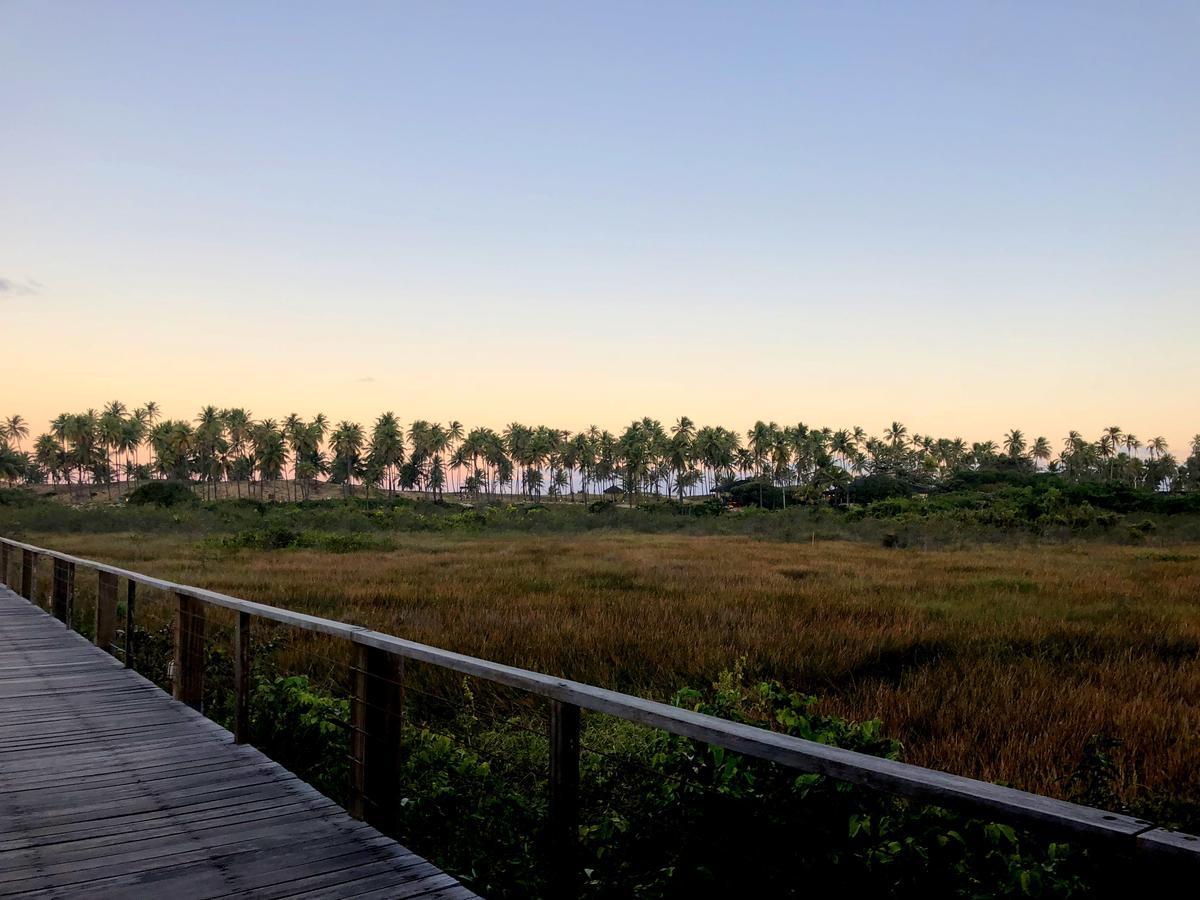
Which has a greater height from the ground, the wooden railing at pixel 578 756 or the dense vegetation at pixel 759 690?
the wooden railing at pixel 578 756

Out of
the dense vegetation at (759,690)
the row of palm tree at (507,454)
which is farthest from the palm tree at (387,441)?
the dense vegetation at (759,690)

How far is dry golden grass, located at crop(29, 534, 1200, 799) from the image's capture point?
23.3 feet

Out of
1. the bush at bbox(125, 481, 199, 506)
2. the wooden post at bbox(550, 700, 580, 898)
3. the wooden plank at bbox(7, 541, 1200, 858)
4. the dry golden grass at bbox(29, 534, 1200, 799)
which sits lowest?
the dry golden grass at bbox(29, 534, 1200, 799)

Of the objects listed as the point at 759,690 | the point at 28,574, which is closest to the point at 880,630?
the point at 759,690

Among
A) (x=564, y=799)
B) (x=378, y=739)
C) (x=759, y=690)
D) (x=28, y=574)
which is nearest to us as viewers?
(x=564, y=799)

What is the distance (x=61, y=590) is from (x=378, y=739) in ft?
34.5

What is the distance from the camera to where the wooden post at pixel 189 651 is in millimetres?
6449

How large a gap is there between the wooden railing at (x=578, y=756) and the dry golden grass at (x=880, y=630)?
4.07 metres

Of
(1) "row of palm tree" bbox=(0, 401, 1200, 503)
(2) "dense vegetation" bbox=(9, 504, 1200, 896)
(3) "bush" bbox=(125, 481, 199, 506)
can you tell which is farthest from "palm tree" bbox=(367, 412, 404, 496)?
(2) "dense vegetation" bbox=(9, 504, 1200, 896)

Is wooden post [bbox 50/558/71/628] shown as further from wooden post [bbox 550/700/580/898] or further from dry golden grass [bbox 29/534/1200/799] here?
wooden post [bbox 550/700/580/898]

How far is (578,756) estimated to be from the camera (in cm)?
290

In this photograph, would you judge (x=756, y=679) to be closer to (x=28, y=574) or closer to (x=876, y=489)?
(x=28, y=574)

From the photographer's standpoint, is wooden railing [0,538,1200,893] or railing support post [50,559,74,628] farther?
railing support post [50,559,74,628]

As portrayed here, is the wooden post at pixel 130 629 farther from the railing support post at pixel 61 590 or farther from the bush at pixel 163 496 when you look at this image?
the bush at pixel 163 496
